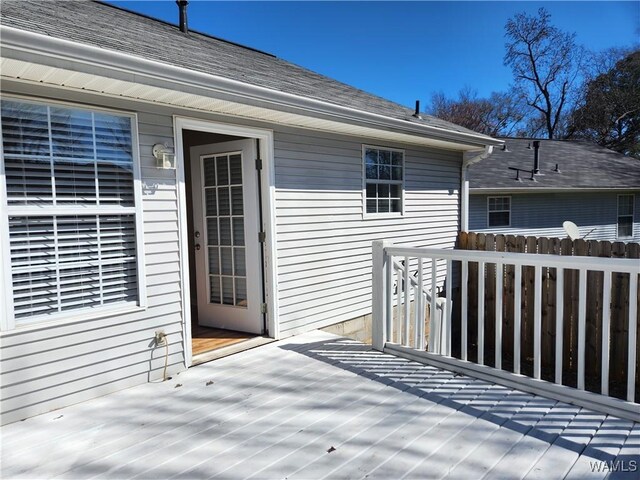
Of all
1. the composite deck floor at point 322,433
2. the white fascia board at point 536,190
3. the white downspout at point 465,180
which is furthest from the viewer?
the white fascia board at point 536,190

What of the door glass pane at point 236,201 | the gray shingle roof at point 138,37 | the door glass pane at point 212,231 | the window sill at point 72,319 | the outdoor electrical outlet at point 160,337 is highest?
the gray shingle roof at point 138,37

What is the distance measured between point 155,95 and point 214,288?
7.53ft

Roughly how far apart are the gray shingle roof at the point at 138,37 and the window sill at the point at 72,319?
5.88ft

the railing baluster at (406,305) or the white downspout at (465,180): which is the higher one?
the white downspout at (465,180)

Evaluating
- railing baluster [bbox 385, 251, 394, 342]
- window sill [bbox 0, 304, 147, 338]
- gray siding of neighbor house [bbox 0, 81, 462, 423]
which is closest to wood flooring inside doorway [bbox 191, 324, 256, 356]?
gray siding of neighbor house [bbox 0, 81, 462, 423]

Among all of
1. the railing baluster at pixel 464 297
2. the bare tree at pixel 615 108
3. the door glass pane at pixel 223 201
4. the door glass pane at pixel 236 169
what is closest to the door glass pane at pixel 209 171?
the door glass pane at pixel 223 201

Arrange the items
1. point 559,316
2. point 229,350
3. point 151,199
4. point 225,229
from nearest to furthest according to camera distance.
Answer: point 559,316 → point 151,199 → point 229,350 → point 225,229

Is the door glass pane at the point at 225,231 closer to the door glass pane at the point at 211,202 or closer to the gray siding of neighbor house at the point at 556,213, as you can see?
the door glass pane at the point at 211,202

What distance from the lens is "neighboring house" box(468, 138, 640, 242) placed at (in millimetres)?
11492

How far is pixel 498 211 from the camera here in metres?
11.7

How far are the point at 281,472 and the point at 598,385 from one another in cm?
439

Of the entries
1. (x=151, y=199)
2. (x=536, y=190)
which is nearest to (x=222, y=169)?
(x=151, y=199)

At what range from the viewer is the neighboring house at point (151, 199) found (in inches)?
104

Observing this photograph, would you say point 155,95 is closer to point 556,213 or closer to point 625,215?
point 556,213
